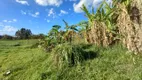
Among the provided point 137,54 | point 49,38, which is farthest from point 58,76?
point 49,38

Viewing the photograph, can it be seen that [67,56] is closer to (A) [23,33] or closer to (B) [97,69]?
(B) [97,69]

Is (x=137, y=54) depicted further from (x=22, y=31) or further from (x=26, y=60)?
(x=22, y=31)

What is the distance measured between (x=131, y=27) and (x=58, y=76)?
2044 millimetres

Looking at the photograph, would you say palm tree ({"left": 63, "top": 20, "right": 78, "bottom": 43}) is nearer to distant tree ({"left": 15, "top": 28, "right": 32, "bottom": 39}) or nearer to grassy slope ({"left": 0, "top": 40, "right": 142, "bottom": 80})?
grassy slope ({"left": 0, "top": 40, "right": 142, "bottom": 80})

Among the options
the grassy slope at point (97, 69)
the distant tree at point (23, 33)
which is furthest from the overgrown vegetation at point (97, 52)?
the distant tree at point (23, 33)

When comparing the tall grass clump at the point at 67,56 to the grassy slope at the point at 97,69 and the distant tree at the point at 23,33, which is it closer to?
the grassy slope at the point at 97,69

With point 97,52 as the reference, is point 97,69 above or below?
below

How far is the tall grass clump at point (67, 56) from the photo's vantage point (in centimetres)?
479

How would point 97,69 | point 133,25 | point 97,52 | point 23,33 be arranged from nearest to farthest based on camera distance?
point 97,69 → point 133,25 → point 97,52 → point 23,33

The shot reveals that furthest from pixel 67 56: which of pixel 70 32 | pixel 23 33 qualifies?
pixel 23 33

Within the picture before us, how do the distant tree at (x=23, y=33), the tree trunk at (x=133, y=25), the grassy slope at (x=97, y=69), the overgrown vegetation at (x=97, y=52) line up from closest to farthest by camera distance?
1. the grassy slope at (x=97, y=69)
2. the overgrown vegetation at (x=97, y=52)
3. the tree trunk at (x=133, y=25)
4. the distant tree at (x=23, y=33)

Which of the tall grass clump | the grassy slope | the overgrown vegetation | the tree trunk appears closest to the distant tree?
the overgrown vegetation

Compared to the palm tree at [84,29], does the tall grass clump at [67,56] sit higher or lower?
lower

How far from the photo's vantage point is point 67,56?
4.83 meters
